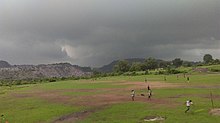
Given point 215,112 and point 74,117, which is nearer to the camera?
point 215,112

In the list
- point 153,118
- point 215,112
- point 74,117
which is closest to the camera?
point 153,118

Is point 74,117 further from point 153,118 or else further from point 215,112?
point 215,112

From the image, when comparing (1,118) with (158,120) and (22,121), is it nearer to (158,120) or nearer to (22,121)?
(22,121)

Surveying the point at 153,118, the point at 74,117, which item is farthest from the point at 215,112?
the point at 74,117

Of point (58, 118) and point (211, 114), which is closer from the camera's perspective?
point (211, 114)

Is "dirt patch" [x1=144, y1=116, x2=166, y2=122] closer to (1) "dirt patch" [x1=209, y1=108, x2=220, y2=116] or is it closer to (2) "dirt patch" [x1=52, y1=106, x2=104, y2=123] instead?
(1) "dirt patch" [x1=209, y1=108, x2=220, y2=116]

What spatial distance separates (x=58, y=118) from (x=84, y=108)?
309 inches

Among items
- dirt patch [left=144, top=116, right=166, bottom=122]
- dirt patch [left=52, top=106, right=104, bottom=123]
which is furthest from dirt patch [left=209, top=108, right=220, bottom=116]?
dirt patch [left=52, top=106, right=104, bottom=123]

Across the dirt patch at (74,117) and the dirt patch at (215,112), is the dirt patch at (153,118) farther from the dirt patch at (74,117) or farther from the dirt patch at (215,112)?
the dirt patch at (74,117)

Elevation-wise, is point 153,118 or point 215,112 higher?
point 215,112

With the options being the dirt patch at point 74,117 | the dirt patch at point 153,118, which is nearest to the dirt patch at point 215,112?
the dirt patch at point 153,118

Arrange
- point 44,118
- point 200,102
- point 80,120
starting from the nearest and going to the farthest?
point 80,120 < point 44,118 < point 200,102

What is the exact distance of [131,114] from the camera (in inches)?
1673

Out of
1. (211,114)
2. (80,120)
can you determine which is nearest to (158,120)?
(211,114)
